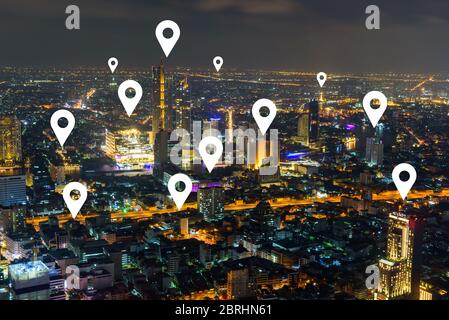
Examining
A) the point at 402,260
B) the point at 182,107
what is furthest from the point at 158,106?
the point at 402,260

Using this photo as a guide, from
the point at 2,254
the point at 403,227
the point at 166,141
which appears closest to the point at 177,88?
the point at 166,141

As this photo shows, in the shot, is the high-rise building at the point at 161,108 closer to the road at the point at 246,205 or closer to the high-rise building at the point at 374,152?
the road at the point at 246,205

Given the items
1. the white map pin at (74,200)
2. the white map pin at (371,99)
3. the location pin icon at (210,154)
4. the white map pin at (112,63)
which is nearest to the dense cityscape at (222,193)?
the white map pin at (74,200)

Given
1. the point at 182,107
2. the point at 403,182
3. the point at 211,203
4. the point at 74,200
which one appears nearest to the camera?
the point at 211,203

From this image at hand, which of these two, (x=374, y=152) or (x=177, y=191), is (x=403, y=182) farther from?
(x=177, y=191)

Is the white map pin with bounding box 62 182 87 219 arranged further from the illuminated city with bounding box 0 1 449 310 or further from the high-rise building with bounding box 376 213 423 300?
the high-rise building with bounding box 376 213 423 300
